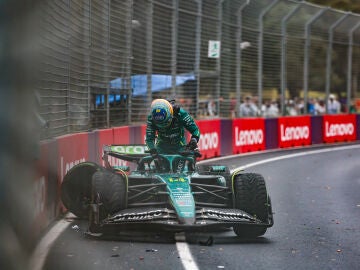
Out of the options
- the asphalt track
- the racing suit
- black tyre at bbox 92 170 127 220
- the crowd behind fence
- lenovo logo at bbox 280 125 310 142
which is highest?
the crowd behind fence

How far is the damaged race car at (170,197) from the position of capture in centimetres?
743

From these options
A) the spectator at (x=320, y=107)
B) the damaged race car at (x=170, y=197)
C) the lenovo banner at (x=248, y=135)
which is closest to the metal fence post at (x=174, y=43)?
the lenovo banner at (x=248, y=135)

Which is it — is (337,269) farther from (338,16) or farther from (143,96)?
(338,16)

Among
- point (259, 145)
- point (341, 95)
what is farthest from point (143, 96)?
point (341, 95)

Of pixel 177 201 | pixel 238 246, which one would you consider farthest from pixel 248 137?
pixel 238 246

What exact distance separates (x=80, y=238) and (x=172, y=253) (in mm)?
1283

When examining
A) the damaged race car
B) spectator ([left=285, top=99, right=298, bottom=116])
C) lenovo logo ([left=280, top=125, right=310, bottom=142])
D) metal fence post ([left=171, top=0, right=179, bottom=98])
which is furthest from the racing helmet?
spectator ([left=285, top=99, right=298, bottom=116])

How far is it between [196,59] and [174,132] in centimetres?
1300

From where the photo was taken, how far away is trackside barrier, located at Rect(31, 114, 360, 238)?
833 cm

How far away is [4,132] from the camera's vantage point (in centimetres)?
169

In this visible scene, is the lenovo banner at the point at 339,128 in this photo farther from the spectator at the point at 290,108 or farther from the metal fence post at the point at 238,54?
the metal fence post at the point at 238,54

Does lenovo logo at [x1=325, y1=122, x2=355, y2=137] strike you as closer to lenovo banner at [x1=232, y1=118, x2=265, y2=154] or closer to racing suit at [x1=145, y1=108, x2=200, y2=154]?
lenovo banner at [x1=232, y1=118, x2=265, y2=154]

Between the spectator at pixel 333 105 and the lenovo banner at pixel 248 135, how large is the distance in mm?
7218

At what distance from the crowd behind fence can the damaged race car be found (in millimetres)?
978
